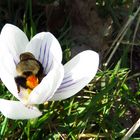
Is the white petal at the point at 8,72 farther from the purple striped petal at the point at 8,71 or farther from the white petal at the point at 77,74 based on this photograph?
the white petal at the point at 77,74

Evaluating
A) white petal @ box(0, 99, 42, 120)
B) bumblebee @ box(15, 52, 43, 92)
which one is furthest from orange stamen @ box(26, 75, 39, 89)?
white petal @ box(0, 99, 42, 120)

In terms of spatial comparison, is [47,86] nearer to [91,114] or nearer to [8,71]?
[8,71]

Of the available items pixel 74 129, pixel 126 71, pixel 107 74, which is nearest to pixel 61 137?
pixel 74 129

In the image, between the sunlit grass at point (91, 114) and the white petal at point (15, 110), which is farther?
the sunlit grass at point (91, 114)

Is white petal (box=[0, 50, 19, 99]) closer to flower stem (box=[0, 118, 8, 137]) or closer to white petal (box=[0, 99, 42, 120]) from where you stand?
white petal (box=[0, 99, 42, 120])

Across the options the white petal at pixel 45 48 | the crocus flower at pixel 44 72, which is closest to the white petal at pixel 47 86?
the crocus flower at pixel 44 72

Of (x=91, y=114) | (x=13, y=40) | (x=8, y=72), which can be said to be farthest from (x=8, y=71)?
(x=91, y=114)
